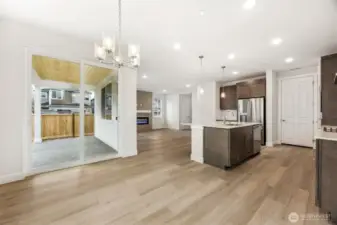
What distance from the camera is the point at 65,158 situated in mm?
4293

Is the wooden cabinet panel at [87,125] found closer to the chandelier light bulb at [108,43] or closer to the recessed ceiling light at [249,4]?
the chandelier light bulb at [108,43]

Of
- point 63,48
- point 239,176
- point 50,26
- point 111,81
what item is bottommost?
point 239,176

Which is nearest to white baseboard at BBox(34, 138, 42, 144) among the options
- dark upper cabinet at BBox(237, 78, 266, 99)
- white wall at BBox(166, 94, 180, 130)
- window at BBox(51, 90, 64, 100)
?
window at BBox(51, 90, 64, 100)

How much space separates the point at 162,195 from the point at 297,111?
565 cm

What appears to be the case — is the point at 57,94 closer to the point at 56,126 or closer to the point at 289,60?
the point at 56,126

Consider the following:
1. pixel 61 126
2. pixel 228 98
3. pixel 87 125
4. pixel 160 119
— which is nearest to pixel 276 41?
pixel 228 98

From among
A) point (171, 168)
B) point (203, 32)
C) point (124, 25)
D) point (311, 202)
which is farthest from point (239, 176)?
point (124, 25)

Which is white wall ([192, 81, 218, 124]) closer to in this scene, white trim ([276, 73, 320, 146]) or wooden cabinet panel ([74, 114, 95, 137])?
white trim ([276, 73, 320, 146])

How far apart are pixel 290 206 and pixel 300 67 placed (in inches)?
203

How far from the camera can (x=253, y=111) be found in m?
6.28

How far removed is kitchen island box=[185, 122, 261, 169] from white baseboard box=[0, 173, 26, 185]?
3.43m

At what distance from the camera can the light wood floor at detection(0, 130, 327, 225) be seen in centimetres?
195

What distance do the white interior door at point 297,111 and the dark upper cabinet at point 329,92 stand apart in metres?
1.74

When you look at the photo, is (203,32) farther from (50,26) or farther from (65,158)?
(65,158)
